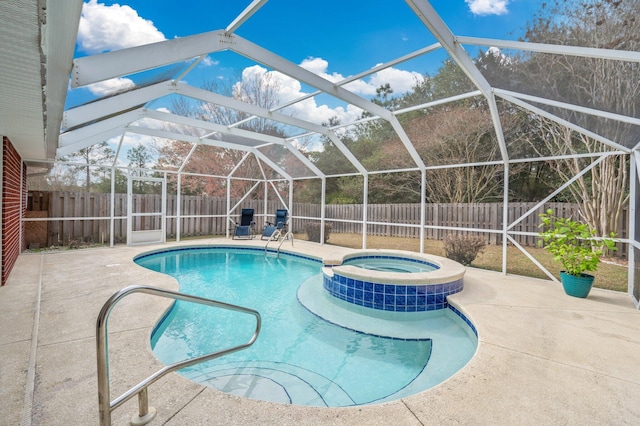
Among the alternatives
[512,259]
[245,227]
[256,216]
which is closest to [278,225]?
[245,227]

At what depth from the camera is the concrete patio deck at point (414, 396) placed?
192 cm

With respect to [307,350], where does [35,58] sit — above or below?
above

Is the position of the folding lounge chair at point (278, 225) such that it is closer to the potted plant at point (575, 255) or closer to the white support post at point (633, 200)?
the potted plant at point (575, 255)

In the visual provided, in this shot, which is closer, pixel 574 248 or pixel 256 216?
pixel 574 248

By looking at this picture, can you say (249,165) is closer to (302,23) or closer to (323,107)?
(323,107)

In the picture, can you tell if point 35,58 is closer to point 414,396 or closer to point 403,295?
point 414,396

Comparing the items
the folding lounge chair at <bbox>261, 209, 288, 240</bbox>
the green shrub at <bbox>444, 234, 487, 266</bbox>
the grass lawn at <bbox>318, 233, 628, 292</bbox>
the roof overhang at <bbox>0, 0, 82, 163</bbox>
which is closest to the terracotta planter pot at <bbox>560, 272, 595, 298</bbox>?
the grass lawn at <bbox>318, 233, 628, 292</bbox>

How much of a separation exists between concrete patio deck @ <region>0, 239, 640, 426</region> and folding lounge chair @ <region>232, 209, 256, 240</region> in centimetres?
658

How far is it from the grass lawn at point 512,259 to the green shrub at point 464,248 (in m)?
0.45

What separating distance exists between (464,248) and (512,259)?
6.13 ft

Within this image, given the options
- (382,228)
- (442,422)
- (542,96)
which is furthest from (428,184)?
(442,422)

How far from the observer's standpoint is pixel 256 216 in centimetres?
1317

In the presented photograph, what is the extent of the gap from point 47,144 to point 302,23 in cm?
519

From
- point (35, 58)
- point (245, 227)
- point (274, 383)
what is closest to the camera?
point (35, 58)
